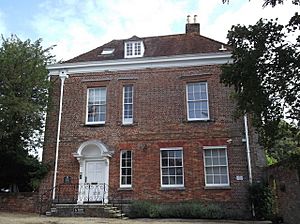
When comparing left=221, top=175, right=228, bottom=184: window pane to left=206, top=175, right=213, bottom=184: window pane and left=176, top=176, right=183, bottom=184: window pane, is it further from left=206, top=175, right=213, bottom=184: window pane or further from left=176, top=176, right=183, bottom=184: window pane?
left=176, top=176, right=183, bottom=184: window pane

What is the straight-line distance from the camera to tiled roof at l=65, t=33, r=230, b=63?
69.4 ft

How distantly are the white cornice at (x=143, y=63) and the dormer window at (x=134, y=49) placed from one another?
848mm

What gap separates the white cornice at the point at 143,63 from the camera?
19.7 m

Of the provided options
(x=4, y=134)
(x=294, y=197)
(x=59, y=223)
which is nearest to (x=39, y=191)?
(x=4, y=134)

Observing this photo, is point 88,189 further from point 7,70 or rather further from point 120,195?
point 7,70

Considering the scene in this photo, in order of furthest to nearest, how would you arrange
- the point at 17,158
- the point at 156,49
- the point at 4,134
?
the point at 156,49, the point at 17,158, the point at 4,134

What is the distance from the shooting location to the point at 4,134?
1767 cm

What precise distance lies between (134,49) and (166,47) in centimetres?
228

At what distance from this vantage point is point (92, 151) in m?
19.4

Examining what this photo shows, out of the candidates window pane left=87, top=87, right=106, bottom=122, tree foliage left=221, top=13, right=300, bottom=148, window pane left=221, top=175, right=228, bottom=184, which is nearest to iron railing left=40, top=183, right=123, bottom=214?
window pane left=87, top=87, right=106, bottom=122

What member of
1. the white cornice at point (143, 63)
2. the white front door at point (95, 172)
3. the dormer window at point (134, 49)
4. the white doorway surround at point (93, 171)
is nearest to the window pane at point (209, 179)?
the white doorway surround at point (93, 171)

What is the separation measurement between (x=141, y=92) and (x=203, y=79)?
3.64 m

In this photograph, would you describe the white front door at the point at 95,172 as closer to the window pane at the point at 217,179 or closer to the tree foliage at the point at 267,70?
the window pane at the point at 217,179

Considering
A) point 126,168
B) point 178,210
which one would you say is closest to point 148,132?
point 126,168
